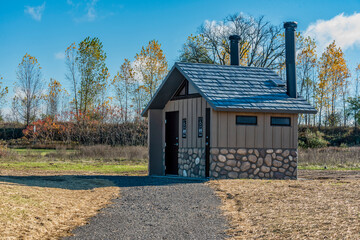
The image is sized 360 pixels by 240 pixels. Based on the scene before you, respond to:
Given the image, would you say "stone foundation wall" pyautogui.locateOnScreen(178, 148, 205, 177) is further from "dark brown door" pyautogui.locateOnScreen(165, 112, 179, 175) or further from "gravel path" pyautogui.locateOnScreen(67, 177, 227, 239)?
"gravel path" pyautogui.locateOnScreen(67, 177, 227, 239)

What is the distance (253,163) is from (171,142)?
369 centimetres

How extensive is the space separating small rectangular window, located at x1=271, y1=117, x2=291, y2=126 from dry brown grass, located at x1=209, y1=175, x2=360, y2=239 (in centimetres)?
344

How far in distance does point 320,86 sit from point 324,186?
101 feet

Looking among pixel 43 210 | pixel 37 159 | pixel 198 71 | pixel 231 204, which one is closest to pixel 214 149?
pixel 198 71

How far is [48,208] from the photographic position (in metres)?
8.64

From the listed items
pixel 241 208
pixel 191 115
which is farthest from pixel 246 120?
pixel 241 208

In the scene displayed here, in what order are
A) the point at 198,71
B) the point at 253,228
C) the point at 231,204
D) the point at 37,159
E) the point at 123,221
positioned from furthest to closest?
the point at 37,159 → the point at 198,71 → the point at 231,204 → the point at 123,221 → the point at 253,228

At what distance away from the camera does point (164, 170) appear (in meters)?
18.0

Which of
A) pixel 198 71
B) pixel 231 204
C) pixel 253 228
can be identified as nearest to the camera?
pixel 253 228

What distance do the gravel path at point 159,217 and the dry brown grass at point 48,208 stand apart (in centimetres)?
35

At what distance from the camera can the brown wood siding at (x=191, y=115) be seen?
52.1ft

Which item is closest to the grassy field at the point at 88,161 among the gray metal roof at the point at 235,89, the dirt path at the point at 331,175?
the gray metal roof at the point at 235,89

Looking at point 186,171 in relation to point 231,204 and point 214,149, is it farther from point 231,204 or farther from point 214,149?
point 231,204

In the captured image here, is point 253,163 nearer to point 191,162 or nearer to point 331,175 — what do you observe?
point 191,162
